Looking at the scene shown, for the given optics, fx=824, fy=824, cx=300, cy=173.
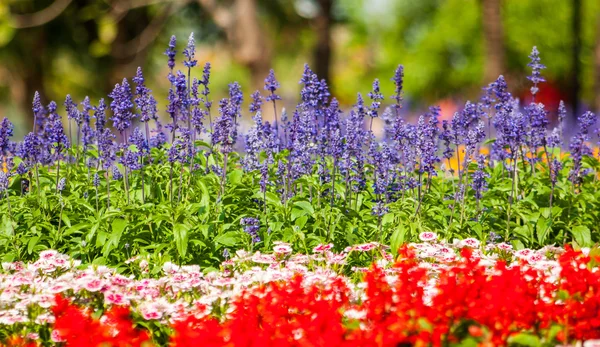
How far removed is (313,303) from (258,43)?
45.9ft

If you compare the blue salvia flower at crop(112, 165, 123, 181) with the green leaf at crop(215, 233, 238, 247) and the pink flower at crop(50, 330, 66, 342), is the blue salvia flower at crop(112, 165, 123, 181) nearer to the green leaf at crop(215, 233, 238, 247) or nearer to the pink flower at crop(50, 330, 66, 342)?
the green leaf at crop(215, 233, 238, 247)

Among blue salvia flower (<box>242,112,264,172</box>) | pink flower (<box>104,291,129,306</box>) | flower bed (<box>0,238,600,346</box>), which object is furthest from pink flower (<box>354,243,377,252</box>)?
pink flower (<box>104,291,129,306</box>)

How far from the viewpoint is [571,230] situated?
638 centimetres

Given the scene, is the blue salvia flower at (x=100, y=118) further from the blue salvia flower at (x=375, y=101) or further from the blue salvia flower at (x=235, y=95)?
the blue salvia flower at (x=375, y=101)

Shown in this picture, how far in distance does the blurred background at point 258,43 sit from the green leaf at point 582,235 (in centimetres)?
319

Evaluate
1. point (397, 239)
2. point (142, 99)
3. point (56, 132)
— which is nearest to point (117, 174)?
point (56, 132)

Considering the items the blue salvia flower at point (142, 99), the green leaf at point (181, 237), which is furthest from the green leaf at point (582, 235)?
the blue salvia flower at point (142, 99)

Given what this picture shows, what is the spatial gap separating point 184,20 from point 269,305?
22.1 meters

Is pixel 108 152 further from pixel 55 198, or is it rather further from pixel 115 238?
pixel 115 238

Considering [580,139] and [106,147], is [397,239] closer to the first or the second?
[580,139]

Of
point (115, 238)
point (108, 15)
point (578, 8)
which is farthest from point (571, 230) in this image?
point (108, 15)

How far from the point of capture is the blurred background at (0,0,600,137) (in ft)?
58.5

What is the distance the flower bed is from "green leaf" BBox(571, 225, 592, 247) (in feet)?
3.16

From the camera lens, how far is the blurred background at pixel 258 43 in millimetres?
17844
